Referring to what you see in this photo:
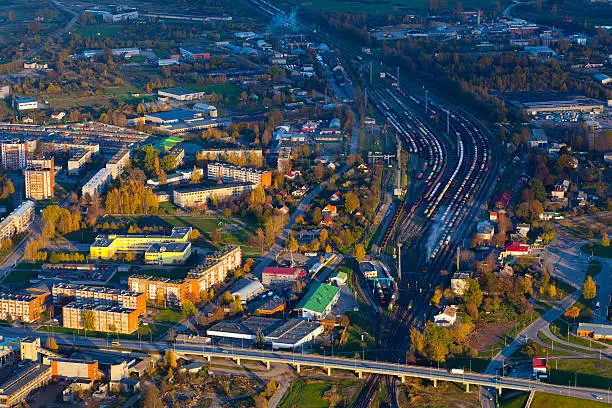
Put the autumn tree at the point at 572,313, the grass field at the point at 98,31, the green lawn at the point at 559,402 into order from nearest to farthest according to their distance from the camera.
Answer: the green lawn at the point at 559,402, the autumn tree at the point at 572,313, the grass field at the point at 98,31

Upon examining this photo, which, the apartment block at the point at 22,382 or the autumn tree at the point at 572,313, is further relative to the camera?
the autumn tree at the point at 572,313

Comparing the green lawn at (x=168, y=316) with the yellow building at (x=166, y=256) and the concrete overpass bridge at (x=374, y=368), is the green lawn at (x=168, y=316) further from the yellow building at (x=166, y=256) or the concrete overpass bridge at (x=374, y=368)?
the yellow building at (x=166, y=256)

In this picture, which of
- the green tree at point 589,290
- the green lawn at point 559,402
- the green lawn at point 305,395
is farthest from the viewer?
the green tree at point 589,290

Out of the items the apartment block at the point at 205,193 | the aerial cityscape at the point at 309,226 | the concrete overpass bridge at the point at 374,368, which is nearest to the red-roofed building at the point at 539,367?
the aerial cityscape at the point at 309,226

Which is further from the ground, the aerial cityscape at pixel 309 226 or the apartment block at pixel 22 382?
the aerial cityscape at pixel 309 226

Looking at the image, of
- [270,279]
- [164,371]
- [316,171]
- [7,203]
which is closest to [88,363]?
[164,371]

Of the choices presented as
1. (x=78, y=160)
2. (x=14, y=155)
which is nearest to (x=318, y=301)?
(x=78, y=160)

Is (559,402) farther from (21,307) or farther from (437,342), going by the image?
(21,307)
